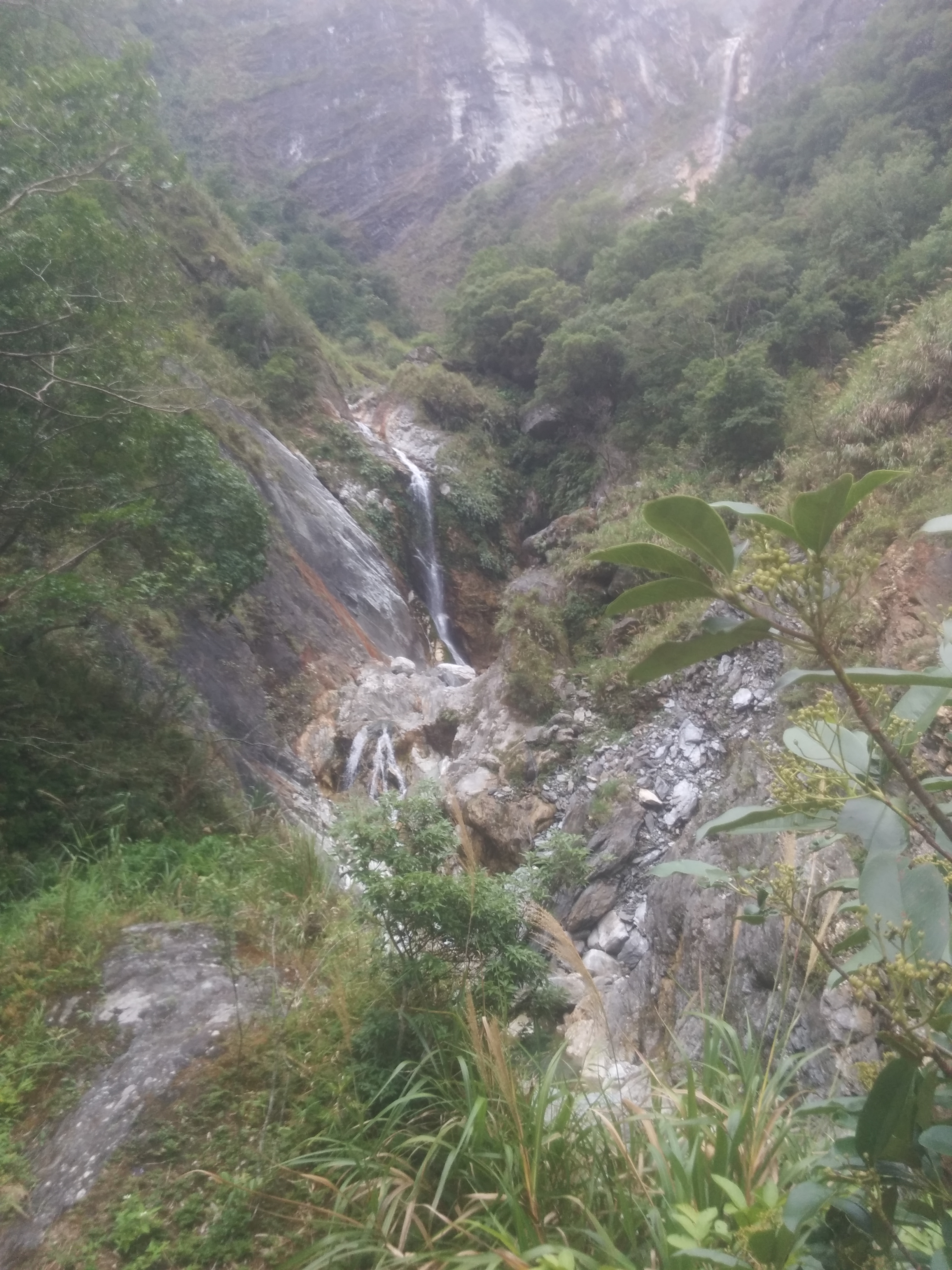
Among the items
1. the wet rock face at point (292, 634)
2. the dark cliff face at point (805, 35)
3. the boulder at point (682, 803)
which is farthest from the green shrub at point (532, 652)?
the dark cliff face at point (805, 35)

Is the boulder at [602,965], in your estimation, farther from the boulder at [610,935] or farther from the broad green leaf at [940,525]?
the broad green leaf at [940,525]

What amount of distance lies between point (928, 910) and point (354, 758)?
8.83m

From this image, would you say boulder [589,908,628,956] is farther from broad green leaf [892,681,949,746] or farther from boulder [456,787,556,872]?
broad green leaf [892,681,949,746]

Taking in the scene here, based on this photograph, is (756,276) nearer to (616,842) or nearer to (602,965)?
(616,842)

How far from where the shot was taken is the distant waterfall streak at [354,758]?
29.8 feet

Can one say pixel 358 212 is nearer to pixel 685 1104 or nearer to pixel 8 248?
pixel 8 248

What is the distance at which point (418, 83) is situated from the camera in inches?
1574

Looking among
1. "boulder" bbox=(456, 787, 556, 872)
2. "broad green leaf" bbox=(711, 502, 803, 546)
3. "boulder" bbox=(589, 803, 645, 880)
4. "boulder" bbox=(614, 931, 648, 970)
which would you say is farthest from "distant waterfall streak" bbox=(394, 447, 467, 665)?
"broad green leaf" bbox=(711, 502, 803, 546)

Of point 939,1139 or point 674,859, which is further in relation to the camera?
point 674,859

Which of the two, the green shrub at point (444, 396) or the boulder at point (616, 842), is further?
the green shrub at point (444, 396)

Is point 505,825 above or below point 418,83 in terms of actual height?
below

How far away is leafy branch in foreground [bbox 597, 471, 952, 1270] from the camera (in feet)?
2.71

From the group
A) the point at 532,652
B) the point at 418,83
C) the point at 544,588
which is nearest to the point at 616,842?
the point at 532,652

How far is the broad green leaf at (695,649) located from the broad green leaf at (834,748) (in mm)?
218
